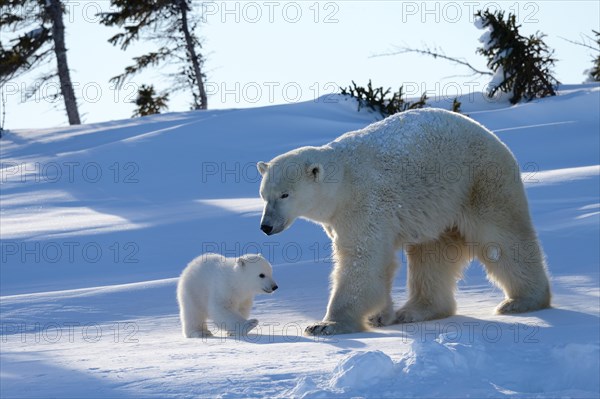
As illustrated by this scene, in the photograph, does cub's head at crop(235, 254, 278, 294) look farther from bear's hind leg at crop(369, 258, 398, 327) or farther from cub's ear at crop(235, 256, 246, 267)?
bear's hind leg at crop(369, 258, 398, 327)

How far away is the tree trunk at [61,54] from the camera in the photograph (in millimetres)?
24469

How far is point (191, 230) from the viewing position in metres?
10.3

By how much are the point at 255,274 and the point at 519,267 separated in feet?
5.93

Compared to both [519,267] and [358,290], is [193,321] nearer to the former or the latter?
[358,290]

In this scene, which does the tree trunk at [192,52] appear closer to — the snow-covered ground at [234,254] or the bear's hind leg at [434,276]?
the snow-covered ground at [234,254]

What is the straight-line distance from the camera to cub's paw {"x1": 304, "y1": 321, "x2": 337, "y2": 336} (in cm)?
564

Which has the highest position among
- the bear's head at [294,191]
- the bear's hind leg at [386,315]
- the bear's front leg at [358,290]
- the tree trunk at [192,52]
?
the tree trunk at [192,52]

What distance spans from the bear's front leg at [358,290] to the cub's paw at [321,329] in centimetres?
2

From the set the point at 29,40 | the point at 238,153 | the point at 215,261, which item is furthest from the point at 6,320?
the point at 29,40

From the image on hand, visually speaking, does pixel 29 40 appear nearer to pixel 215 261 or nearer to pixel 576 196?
pixel 576 196

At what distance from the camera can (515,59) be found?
18312 millimetres

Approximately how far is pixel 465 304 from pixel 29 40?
68.8 feet

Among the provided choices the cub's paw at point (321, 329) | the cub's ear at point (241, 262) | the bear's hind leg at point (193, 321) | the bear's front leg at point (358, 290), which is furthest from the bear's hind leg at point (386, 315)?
the bear's hind leg at point (193, 321)

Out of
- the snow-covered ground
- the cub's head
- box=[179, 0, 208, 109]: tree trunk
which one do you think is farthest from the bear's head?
box=[179, 0, 208, 109]: tree trunk
